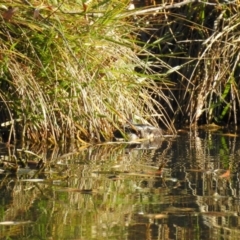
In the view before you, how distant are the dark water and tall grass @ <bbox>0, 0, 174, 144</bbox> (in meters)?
0.33

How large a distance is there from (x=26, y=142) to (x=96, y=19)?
95cm

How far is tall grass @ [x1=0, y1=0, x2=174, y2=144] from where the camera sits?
16.7 ft

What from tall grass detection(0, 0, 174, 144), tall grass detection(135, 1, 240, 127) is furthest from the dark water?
tall grass detection(135, 1, 240, 127)

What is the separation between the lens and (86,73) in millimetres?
5348

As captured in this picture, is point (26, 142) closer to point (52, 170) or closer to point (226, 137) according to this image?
point (52, 170)

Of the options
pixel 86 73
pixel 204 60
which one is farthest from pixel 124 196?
pixel 204 60

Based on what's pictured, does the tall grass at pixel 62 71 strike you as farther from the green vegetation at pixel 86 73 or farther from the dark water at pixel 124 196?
the dark water at pixel 124 196

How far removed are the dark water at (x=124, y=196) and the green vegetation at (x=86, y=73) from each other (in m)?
0.36

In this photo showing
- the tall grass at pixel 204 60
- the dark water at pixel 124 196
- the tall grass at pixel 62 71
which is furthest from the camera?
the tall grass at pixel 204 60

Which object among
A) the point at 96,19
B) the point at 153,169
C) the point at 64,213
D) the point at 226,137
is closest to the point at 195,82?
the point at 226,137

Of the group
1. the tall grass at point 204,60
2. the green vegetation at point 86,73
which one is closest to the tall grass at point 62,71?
the green vegetation at point 86,73

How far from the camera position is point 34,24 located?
5102 millimetres

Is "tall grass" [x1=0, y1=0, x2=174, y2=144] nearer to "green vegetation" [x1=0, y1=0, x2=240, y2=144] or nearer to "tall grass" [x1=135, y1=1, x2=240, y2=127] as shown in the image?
"green vegetation" [x1=0, y1=0, x2=240, y2=144]

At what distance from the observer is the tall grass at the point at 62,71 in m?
5.10
